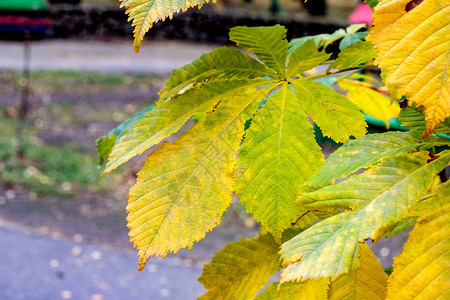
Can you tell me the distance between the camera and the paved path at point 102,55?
10141 millimetres

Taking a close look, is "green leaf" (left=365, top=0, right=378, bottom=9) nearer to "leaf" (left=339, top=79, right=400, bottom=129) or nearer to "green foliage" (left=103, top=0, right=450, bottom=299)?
"green foliage" (left=103, top=0, right=450, bottom=299)

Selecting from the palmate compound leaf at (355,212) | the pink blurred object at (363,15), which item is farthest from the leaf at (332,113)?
the pink blurred object at (363,15)

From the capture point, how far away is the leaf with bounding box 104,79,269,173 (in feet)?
1.92

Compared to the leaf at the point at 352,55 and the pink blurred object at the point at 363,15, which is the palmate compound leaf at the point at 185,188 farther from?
the pink blurred object at the point at 363,15

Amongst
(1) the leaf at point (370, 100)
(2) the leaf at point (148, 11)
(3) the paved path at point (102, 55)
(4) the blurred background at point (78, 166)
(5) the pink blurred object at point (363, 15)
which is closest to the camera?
(2) the leaf at point (148, 11)

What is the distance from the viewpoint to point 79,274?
385 centimetres

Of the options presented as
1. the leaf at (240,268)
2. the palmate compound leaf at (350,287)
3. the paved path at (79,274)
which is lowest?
the paved path at (79,274)

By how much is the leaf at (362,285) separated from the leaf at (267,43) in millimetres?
242

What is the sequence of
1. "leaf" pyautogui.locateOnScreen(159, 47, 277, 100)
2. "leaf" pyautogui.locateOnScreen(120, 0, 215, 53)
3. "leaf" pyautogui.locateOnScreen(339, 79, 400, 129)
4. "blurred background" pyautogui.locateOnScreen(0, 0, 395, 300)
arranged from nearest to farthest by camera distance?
1. "leaf" pyautogui.locateOnScreen(120, 0, 215, 53)
2. "leaf" pyautogui.locateOnScreen(159, 47, 277, 100)
3. "leaf" pyautogui.locateOnScreen(339, 79, 400, 129)
4. "blurred background" pyautogui.locateOnScreen(0, 0, 395, 300)

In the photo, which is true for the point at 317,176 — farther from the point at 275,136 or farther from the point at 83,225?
the point at 83,225

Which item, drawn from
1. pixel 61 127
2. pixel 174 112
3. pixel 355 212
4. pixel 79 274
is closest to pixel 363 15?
pixel 79 274

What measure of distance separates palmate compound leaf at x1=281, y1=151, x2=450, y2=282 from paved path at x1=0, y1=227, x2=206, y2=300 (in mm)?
3329

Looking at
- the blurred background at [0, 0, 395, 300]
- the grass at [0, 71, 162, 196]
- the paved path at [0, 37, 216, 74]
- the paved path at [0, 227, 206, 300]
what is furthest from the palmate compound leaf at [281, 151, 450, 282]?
the paved path at [0, 37, 216, 74]

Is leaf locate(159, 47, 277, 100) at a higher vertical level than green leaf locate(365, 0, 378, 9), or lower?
lower
